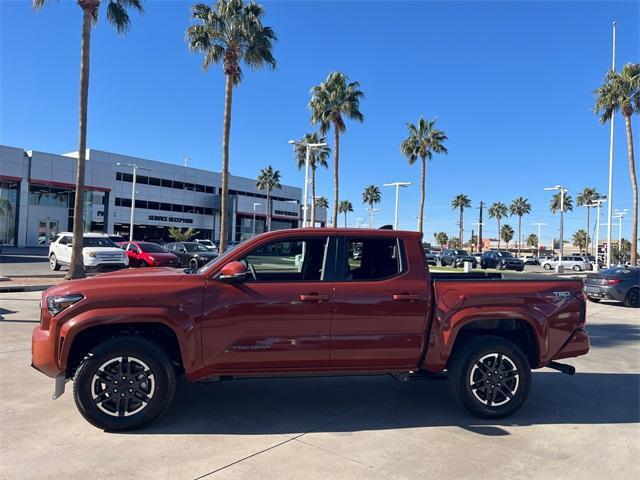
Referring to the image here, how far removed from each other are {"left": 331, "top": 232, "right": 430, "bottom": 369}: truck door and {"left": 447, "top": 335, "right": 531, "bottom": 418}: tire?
0.47 metres

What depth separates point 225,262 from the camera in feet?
14.7

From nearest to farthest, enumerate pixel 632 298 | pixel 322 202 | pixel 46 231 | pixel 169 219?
pixel 632 298
pixel 46 231
pixel 169 219
pixel 322 202

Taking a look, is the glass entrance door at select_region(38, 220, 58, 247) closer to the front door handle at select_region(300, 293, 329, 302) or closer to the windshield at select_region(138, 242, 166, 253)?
the windshield at select_region(138, 242, 166, 253)

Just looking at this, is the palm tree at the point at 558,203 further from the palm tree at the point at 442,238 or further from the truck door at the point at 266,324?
the truck door at the point at 266,324

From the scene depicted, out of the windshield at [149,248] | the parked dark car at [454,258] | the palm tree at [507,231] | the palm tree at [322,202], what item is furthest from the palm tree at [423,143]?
the palm tree at [507,231]

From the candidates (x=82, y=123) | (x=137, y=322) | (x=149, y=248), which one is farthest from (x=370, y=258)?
(x=149, y=248)

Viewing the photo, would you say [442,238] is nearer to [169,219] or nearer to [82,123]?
[169,219]

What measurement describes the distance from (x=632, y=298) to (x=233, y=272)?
15936 millimetres

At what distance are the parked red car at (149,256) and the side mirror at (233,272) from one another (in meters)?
20.3

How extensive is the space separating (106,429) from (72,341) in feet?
2.69

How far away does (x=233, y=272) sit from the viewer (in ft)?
14.1

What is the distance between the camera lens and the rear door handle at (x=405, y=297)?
4.59 meters

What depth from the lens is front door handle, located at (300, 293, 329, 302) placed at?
445 cm

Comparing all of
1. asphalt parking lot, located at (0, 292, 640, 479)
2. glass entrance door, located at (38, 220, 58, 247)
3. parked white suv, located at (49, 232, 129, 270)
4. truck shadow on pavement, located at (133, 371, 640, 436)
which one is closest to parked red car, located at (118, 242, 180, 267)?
parked white suv, located at (49, 232, 129, 270)
